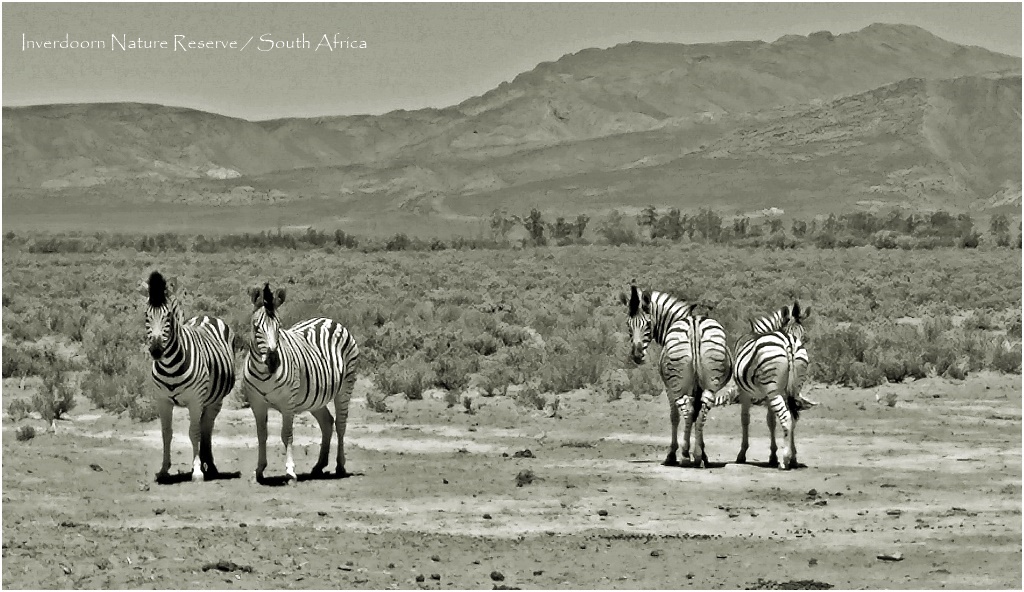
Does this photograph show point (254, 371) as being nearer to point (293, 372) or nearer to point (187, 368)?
point (293, 372)

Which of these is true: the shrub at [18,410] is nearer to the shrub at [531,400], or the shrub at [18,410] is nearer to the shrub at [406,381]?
the shrub at [406,381]

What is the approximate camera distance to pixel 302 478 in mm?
13609

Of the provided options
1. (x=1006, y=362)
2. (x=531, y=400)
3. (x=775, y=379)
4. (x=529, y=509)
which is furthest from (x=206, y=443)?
(x=1006, y=362)

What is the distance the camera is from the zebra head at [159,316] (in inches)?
493

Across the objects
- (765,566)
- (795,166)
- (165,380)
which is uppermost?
(795,166)

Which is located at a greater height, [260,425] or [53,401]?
[53,401]

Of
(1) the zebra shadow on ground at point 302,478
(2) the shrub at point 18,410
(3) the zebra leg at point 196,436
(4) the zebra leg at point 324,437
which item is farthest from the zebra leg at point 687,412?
(2) the shrub at point 18,410

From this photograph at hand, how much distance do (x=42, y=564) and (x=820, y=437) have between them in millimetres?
9034

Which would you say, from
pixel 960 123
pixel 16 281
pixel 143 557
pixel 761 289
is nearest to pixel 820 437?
pixel 143 557

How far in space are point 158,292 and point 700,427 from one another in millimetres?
5006

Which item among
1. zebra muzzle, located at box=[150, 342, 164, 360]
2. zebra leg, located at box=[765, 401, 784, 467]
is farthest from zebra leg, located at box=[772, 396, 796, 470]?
zebra muzzle, located at box=[150, 342, 164, 360]

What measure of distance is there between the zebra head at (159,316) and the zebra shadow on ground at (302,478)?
4.77 feet

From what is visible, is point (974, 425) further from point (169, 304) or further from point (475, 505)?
point (169, 304)

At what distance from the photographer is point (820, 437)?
652 inches
